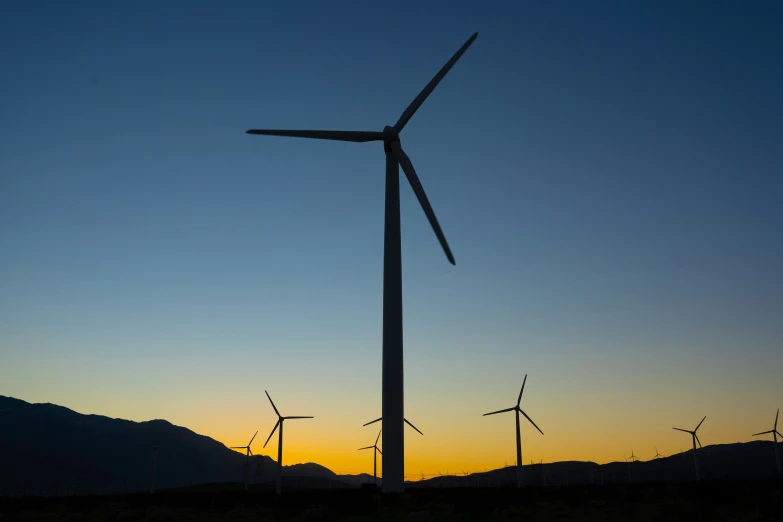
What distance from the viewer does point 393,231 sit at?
54438 mm

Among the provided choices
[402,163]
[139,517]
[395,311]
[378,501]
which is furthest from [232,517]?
[402,163]

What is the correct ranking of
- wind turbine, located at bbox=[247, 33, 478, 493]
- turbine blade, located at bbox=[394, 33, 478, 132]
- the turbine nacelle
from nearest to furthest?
wind turbine, located at bbox=[247, 33, 478, 493]
the turbine nacelle
turbine blade, located at bbox=[394, 33, 478, 132]

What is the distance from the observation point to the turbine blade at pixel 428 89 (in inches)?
2449

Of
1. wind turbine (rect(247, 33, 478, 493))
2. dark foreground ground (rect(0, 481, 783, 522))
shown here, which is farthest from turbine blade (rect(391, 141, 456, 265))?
dark foreground ground (rect(0, 481, 783, 522))

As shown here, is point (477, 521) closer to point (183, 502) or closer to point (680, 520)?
point (680, 520)

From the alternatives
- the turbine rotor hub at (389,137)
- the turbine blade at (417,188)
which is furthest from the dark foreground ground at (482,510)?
the turbine rotor hub at (389,137)

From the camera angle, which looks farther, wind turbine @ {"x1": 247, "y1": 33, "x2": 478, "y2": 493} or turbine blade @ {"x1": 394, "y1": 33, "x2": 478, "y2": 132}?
turbine blade @ {"x1": 394, "y1": 33, "x2": 478, "y2": 132}

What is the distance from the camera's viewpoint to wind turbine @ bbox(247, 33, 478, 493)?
161 ft

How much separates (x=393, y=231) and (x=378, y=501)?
19281 millimetres

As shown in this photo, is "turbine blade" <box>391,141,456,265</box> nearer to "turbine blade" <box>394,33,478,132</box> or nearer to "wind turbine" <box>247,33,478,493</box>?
"wind turbine" <box>247,33,478,493</box>

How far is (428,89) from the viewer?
64.4 metres

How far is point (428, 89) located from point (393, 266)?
19.2 m

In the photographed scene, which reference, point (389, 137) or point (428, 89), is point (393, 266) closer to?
point (389, 137)

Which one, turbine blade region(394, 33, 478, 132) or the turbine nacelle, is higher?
turbine blade region(394, 33, 478, 132)
